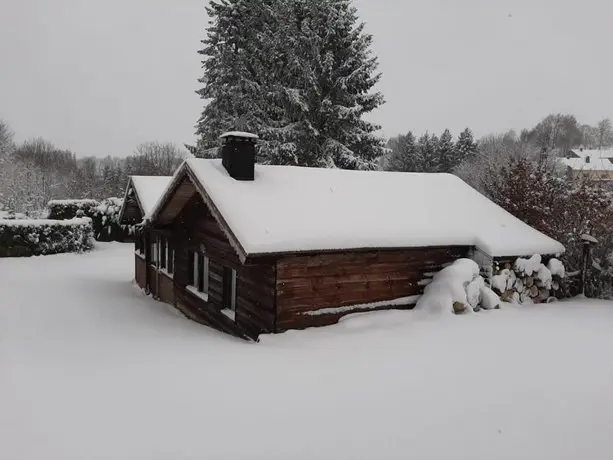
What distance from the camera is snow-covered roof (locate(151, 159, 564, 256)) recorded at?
8.84 metres

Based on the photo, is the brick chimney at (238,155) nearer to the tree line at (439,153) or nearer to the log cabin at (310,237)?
the log cabin at (310,237)

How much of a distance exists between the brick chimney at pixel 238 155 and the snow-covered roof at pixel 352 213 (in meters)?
0.23

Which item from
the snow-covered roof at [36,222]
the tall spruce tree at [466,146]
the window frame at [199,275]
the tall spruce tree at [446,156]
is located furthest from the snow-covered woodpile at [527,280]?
the tall spruce tree at [466,146]

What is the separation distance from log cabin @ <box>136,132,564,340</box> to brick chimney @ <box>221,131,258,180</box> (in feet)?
0.09

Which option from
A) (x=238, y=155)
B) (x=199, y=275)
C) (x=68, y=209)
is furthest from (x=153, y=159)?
(x=238, y=155)

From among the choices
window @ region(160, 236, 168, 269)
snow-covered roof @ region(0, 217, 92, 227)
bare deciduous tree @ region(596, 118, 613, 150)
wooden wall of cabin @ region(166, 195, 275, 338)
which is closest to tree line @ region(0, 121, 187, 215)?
snow-covered roof @ region(0, 217, 92, 227)

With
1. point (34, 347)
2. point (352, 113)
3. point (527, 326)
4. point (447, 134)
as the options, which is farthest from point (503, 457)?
point (447, 134)

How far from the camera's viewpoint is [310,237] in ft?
28.7

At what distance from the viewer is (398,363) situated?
7.02m

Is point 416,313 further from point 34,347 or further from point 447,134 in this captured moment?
point 447,134

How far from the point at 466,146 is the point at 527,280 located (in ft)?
162

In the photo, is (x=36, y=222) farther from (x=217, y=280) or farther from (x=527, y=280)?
(x=527, y=280)

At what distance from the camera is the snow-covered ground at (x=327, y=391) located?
189 inches

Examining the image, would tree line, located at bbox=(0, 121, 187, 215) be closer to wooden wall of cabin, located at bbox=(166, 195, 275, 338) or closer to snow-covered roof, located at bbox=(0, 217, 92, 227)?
snow-covered roof, located at bbox=(0, 217, 92, 227)
